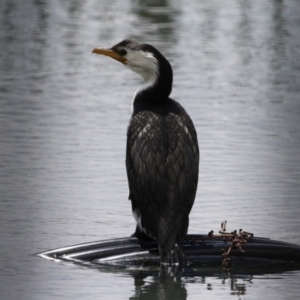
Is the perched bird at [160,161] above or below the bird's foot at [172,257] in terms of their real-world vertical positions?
above

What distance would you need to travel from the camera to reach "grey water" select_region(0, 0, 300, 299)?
7.54 m

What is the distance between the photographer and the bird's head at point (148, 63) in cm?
809

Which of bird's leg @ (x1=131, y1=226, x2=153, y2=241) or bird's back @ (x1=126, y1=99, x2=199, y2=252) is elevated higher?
bird's back @ (x1=126, y1=99, x2=199, y2=252)

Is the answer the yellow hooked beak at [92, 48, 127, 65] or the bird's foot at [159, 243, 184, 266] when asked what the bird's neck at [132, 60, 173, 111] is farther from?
the bird's foot at [159, 243, 184, 266]

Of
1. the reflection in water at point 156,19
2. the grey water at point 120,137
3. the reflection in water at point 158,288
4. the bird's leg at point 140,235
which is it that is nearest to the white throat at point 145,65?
the bird's leg at point 140,235

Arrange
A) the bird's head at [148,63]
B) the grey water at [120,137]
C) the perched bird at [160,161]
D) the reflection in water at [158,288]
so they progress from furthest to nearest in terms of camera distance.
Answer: the bird's head at [148,63] < the perched bird at [160,161] < the grey water at [120,137] < the reflection in water at [158,288]

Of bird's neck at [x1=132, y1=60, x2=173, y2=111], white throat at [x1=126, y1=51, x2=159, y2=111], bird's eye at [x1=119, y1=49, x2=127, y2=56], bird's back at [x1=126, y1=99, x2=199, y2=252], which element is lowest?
bird's back at [x1=126, y1=99, x2=199, y2=252]

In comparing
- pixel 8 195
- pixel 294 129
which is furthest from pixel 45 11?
pixel 8 195

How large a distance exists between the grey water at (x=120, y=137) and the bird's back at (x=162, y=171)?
0.37 m

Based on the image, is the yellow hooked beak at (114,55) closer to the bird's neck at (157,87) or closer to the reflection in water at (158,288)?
the bird's neck at (157,87)

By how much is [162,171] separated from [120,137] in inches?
176

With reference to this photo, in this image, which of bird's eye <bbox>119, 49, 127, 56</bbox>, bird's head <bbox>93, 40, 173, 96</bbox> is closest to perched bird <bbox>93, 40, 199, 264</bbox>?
bird's head <bbox>93, 40, 173, 96</bbox>

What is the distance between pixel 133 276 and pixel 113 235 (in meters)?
1.07

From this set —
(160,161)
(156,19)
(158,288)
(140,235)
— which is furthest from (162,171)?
(156,19)
